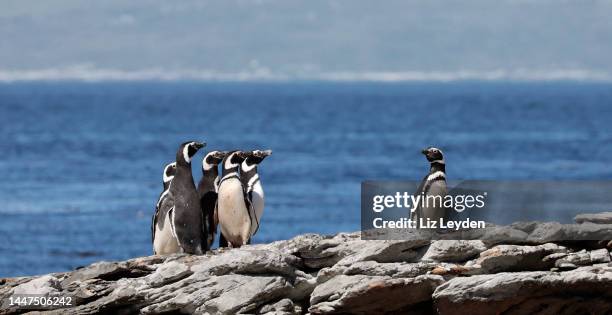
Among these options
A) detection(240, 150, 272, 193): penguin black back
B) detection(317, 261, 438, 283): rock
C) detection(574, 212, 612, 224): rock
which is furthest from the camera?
detection(240, 150, 272, 193): penguin black back

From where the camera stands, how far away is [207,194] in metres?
15.5

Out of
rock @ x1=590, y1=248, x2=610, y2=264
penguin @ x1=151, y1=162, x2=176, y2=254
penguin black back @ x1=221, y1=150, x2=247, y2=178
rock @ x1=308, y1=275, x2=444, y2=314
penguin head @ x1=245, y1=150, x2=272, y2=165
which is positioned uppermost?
penguin head @ x1=245, y1=150, x2=272, y2=165

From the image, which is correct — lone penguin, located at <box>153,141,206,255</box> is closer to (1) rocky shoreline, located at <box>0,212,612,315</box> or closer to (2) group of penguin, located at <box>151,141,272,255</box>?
(2) group of penguin, located at <box>151,141,272,255</box>

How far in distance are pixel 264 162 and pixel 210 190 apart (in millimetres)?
33925

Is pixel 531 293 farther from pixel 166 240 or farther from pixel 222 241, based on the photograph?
pixel 166 240

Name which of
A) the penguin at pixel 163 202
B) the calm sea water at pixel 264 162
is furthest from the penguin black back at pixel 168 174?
the calm sea water at pixel 264 162

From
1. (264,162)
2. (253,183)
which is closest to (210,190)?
(253,183)

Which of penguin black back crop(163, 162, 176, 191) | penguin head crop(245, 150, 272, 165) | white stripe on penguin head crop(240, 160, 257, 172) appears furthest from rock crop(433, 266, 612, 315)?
penguin black back crop(163, 162, 176, 191)

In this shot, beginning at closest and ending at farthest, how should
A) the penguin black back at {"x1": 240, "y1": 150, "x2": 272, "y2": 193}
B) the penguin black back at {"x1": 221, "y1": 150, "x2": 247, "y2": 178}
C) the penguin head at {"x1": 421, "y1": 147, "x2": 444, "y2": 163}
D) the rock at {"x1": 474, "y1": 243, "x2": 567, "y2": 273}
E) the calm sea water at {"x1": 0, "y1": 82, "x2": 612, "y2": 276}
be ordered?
1. the rock at {"x1": 474, "y1": 243, "x2": 567, "y2": 273}
2. the penguin head at {"x1": 421, "y1": 147, "x2": 444, "y2": 163}
3. the penguin black back at {"x1": 221, "y1": 150, "x2": 247, "y2": 178}
4. the penguin black back at {"x1": 240, "y1": 150, "x2": 272, "y2": 193}
5. the calm sea water at {"x1": 0, "y1": 82, "x2": 612, "y2": 276}

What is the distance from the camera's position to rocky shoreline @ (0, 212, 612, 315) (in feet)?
41.4

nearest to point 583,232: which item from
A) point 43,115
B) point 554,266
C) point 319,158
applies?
point 554,266

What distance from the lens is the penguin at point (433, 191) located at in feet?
45.1

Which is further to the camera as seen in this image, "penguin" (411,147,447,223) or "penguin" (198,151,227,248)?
"penguin" (198,151,227,248)

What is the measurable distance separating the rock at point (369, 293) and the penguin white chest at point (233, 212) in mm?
2331
